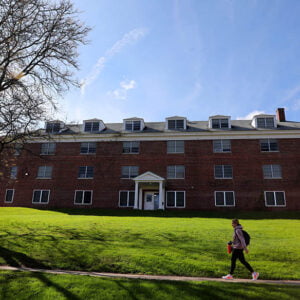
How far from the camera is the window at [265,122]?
97.0 feet

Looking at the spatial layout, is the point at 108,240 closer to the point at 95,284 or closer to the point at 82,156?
the point at 95,284

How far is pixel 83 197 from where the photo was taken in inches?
1155

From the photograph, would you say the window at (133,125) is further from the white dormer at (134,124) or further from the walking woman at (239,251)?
the walking woman at (239,251)

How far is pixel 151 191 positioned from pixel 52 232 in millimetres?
17124

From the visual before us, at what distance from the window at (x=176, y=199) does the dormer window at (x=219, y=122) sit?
28.3 feet

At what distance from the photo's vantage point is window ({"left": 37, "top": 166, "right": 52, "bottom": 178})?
30484 mm

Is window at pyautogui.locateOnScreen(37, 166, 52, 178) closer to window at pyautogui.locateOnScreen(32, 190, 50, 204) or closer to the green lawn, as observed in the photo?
window at pyautogui.locateOnScreen(32, 190, 50, 204)

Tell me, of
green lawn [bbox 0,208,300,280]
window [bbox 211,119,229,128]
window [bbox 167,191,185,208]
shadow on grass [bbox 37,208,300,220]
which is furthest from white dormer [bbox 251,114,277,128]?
green lawn [bbox 0,208,300,280]

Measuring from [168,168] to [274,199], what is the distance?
36.6 feet

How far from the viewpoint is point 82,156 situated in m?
30.7

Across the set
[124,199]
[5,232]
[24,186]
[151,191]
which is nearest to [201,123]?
[151,191]

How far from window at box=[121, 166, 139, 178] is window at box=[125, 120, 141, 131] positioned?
4.93m

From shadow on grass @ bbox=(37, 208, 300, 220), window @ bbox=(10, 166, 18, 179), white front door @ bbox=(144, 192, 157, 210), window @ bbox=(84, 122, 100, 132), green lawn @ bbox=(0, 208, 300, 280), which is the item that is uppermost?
window @ bbox=(84, 122, 100, 132)

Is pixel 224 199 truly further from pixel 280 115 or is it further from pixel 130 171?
pixel 280 115
